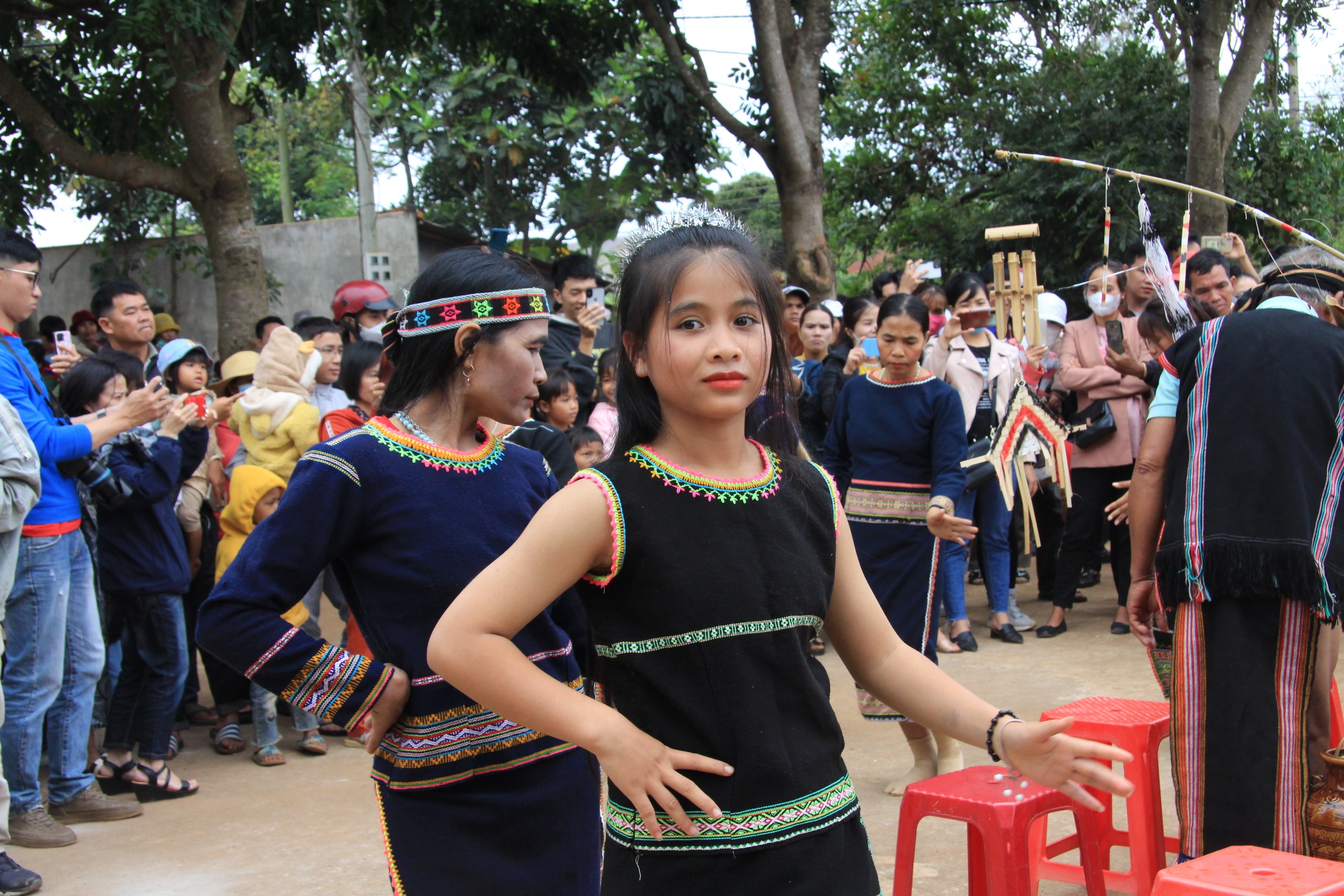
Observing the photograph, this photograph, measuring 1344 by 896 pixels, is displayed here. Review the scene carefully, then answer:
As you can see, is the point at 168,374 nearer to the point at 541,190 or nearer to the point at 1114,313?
the point at 1114,313

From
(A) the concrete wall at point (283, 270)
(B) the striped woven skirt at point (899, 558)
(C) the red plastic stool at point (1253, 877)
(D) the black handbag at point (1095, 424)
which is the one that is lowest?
(C) the red plastic stool at point (1253, 877)

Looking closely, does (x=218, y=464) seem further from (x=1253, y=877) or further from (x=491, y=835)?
(x=1253, y=877)

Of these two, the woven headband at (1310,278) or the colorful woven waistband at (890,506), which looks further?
the colorful woven waistband at (890,506)

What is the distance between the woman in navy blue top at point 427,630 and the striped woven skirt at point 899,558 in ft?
9.31

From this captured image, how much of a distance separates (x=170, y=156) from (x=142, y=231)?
572 cm

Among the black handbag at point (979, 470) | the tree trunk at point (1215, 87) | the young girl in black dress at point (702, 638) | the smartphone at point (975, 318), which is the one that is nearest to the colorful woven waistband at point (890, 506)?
the black handbag at point (979, 470)

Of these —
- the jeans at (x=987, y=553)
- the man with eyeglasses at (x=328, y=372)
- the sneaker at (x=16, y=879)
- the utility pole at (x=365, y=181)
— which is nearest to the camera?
the sneaker at (x=16, y=879)

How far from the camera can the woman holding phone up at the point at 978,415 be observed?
6.79 meters

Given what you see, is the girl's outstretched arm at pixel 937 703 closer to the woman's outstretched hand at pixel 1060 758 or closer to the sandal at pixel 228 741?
the woman's outstretched hand at pixel 1060 758

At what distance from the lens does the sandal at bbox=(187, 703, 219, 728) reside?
595 centimetres

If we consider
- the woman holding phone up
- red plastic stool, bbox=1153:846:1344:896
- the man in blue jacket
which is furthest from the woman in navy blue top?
the woman holding phone up

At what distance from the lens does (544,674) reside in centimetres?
153

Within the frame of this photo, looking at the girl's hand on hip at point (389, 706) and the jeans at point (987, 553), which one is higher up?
the girl's hand on hip at point (389, 706)

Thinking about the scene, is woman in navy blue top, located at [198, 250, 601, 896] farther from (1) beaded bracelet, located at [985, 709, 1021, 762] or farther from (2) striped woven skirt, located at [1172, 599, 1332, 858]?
(2) striped woven skirt, located at [1172, 599, 1332, 858]
